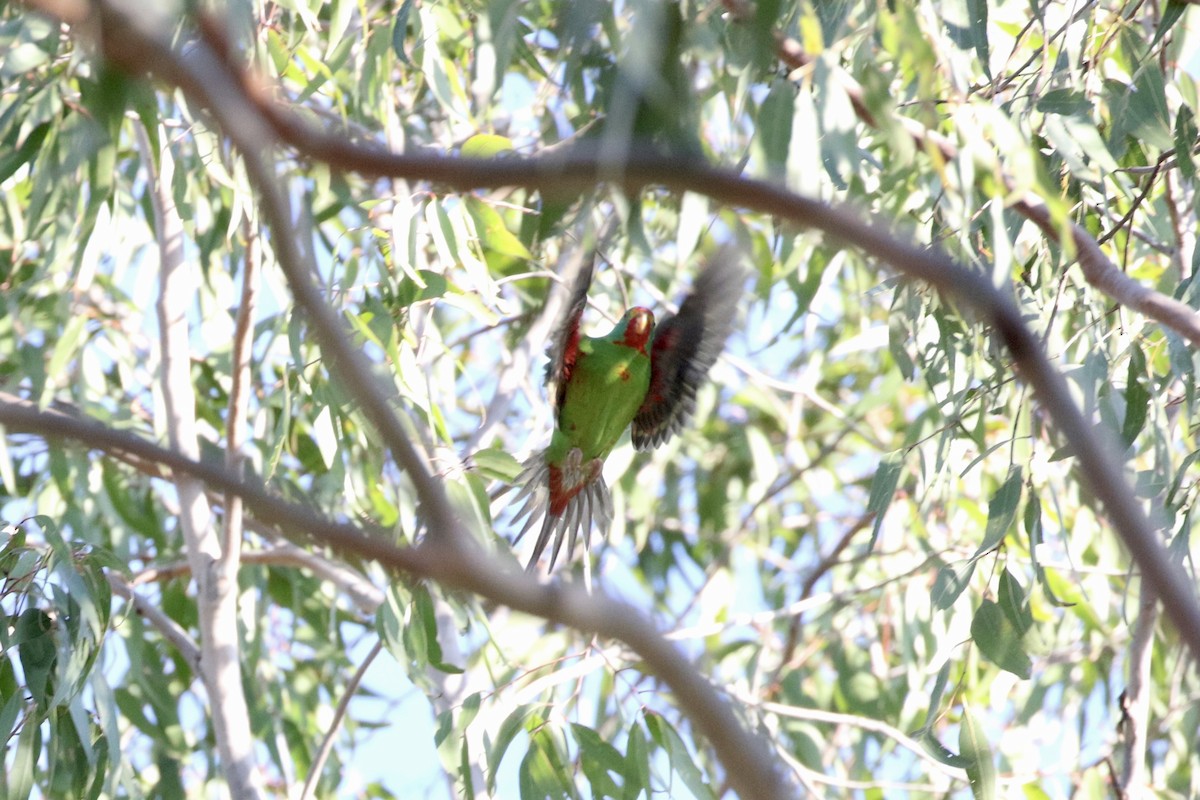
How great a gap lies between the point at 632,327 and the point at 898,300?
2.97 feet

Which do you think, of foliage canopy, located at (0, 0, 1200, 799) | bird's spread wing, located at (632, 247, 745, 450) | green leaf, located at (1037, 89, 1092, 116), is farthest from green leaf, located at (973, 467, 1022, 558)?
bird's spread wing, located at (632, 247, 745, 450)

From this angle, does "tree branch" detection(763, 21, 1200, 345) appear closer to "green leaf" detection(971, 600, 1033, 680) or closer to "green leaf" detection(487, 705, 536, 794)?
"green leaf" detection(971, 600, 1033, 680)

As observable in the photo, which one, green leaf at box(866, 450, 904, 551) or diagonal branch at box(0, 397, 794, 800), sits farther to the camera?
green leaf at box(866, 450, 904, 551)

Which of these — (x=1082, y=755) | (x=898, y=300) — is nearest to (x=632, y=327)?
(x=898, y=300)

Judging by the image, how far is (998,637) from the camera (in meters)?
1.99

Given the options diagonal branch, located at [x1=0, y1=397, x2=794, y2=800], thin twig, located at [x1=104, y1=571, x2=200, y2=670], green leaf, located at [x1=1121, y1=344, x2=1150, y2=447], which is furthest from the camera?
thin twig, located at [x1=104, y1=571, x2=200, y2=670]

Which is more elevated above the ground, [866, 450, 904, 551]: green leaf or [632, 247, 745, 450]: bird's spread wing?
[632, 247, 745, 450]: bird's spread wing

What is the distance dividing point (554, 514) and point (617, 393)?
332 millimetres

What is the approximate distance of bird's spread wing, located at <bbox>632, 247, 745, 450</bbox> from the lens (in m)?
2.94

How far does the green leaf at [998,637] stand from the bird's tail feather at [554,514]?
1.20 meters

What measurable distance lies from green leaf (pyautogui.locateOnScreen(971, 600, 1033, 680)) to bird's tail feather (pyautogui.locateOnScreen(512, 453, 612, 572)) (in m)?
1.20

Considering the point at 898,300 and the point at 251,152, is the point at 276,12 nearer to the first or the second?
the point at 898,300

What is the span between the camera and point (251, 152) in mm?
835

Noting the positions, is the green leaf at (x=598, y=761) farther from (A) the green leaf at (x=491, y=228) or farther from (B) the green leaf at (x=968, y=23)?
(B) the green leaf at (x=968, y=23)
